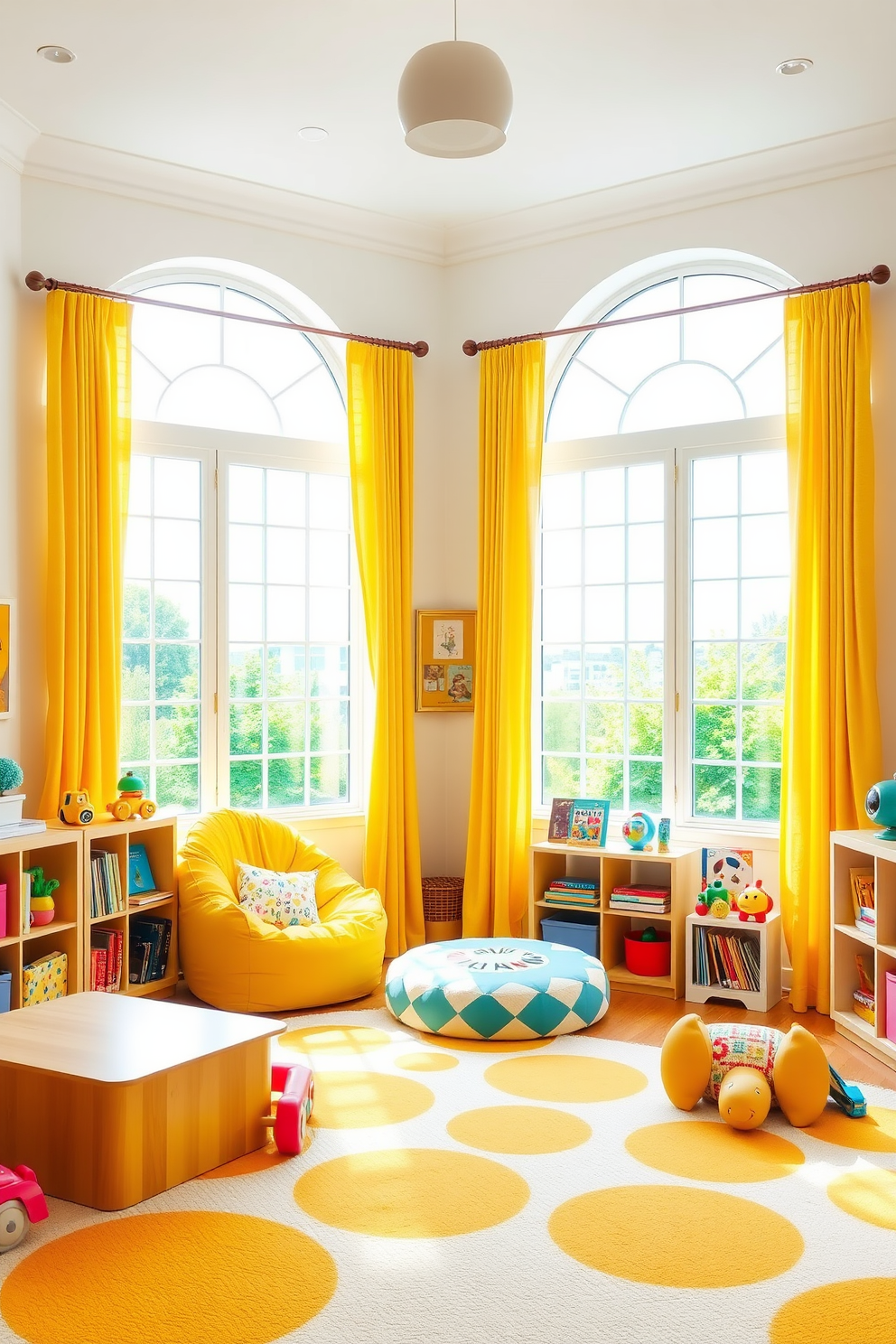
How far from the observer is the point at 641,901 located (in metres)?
4.70

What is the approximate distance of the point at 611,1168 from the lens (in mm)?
2922

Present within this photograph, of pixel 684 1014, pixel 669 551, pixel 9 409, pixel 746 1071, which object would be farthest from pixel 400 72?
pixel 684 1014

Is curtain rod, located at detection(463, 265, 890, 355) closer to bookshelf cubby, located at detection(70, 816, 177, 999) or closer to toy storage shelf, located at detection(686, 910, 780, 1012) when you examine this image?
toy storage shelf, located at detection(686, 910, 780, 1012)

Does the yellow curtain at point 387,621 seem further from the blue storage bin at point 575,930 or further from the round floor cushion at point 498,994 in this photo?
the round floor cushion at point 498,994

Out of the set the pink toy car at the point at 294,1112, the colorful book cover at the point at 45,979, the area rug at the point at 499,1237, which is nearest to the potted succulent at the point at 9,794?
the colorful book cover at the point at 45,979

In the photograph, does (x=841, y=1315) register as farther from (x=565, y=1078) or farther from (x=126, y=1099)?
(x=126, y=1099)

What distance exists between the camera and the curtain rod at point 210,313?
4398 mm

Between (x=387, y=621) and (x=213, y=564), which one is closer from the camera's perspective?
(x=213, y=564)

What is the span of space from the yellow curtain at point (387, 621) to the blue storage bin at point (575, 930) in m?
0.64

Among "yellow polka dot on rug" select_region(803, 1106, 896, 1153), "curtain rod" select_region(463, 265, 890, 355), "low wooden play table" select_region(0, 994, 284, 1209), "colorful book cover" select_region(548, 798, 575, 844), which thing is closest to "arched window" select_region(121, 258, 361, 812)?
"curtain rod" select_region(463, 265, 890, 355)

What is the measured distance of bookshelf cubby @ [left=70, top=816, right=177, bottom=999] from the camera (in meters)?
4.12

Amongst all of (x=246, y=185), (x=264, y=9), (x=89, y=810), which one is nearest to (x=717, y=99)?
(x=264, y=9)

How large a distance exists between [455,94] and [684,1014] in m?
3.29

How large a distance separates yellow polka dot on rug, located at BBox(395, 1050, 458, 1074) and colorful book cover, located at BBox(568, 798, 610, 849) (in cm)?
137
